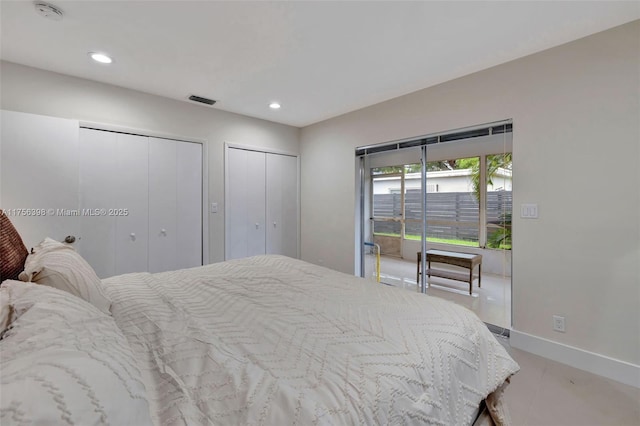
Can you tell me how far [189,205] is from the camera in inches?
140

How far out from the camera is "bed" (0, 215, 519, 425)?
560 mm

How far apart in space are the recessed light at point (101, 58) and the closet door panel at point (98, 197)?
76cm

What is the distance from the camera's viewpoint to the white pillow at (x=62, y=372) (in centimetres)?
47

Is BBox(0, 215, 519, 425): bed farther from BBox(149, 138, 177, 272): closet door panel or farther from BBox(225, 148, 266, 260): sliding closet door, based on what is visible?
BBox(225, 148, 266, 260): sliding closet door

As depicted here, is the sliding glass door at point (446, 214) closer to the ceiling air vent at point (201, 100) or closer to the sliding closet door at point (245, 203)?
the sliding closet door at point (245, 203)

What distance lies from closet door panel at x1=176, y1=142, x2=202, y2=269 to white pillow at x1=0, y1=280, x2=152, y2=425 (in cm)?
279

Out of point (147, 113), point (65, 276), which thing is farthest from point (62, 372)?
point (147, 113)

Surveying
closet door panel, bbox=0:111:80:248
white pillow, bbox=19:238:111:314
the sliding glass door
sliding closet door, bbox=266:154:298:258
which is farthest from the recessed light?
the sliding glass door

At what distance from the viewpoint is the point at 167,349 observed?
1.00m

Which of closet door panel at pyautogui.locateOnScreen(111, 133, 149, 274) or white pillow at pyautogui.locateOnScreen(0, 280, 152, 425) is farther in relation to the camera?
closet door panel at pyautogui.locateOnScreen(111, 133, 149, 274)

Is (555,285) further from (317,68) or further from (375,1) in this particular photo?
(317,68)

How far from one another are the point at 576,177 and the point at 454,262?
1.47 metres

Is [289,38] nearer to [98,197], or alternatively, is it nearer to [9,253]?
[9,253]

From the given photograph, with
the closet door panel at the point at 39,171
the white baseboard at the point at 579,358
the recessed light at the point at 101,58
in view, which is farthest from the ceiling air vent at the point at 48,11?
the white baseboard at the point at 579,358
